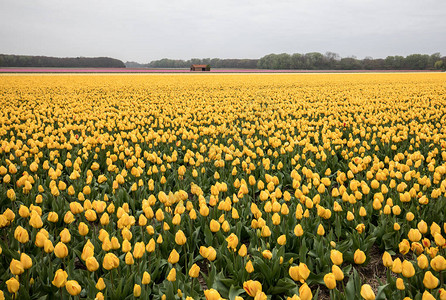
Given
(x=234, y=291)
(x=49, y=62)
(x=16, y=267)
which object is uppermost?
(x=49, y=62)

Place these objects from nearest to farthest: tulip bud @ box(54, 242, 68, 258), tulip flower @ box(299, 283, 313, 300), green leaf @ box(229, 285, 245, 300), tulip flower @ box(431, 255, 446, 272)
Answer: tulip flower @ box(299, 283, 313, 300), tulip flower @ box(431, 255, 446, 272), tulip bud @ box(54, 242, 68, 258), green leaf @ box(229, 285, 245, 300)

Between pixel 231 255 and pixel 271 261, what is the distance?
0.36 metres

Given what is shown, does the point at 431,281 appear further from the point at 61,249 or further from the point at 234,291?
the point at 61,249

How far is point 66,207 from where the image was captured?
3900mm

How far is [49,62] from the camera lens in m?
76.8

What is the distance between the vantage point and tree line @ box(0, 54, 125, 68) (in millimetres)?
73750

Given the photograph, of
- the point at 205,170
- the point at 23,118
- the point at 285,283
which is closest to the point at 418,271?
the point at 285,283

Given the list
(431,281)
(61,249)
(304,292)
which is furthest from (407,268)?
(61,249)

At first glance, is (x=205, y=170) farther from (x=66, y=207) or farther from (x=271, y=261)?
(x=271, y=261)

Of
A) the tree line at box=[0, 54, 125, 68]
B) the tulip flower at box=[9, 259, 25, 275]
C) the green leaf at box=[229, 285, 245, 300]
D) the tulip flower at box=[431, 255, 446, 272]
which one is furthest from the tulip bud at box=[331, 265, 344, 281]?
the tree line at box=[0, 54, 125, 68]

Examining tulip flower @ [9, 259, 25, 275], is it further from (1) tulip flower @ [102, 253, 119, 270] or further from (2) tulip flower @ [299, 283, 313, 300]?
(2) tulip flower @ [299, 283, 313, 300]

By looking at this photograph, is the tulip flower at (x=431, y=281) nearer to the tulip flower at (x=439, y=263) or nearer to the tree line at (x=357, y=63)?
the tulip flower at (x=439, y=263)

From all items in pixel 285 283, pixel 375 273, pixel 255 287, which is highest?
pixel 255 287

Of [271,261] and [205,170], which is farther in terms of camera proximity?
[205,170]
